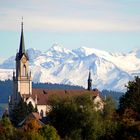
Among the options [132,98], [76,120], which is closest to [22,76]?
[132,98]

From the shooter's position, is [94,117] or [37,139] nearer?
[37,139]

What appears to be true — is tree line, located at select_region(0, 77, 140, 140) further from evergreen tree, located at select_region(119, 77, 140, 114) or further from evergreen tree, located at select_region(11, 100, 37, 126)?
evergreen tree, located at select_region(11, 100, 37, 126)

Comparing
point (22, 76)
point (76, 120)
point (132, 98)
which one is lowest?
point (76, 120)

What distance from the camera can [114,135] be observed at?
2045 inches

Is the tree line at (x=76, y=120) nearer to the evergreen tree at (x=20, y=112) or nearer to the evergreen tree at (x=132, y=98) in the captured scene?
the evergreen tree at (x=132, y=98)

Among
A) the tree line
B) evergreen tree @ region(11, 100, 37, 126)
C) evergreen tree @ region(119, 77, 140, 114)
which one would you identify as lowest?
evergreen tree @ region(11, 100, 37, 126)

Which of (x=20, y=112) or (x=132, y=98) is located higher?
(x=132, y=98)

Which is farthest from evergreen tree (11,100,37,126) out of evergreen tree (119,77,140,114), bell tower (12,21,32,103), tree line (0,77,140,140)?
evergreen tree (119,77,140,114)

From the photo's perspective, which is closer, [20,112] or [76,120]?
[76,120]

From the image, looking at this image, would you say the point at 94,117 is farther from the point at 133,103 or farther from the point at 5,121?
the point at 5,121

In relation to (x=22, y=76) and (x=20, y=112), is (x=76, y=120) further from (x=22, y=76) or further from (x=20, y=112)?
(x=22, y=76)

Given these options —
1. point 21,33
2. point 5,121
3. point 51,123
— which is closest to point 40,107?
point 21,33

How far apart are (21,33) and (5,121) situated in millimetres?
85365

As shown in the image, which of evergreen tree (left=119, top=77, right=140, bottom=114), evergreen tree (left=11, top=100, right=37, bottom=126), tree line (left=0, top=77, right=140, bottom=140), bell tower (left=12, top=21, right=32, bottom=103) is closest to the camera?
tree line (left=0, top=77, right=140, bottom=140)
